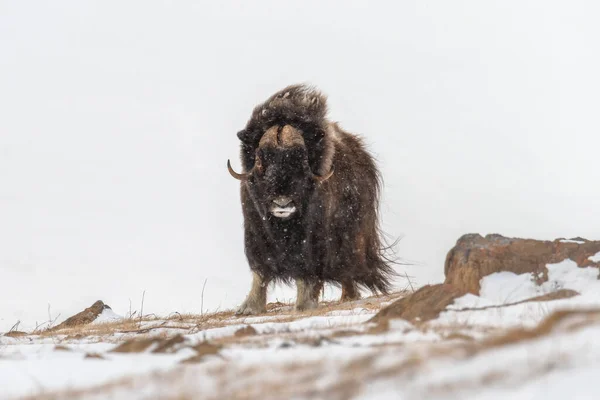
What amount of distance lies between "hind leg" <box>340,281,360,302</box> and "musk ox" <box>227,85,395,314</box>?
0.35 m

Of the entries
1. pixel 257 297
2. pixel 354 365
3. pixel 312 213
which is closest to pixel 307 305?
pixel 257 297

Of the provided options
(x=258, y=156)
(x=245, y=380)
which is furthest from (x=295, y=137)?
(x=245, y=380)

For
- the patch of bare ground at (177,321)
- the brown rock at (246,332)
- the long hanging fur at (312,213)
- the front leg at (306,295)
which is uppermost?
the long hanging fur at (312,213)

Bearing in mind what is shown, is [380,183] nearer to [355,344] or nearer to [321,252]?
[321,252]

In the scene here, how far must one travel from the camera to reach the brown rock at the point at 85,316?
1054cm

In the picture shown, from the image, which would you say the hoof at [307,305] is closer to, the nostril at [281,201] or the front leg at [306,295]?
the front leg at [306,295]

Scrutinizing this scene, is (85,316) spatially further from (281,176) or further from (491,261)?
(491,261)

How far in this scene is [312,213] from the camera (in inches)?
367

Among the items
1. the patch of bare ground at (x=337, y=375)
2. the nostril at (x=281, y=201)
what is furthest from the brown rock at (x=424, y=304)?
the nostril at (x=281, y=201)

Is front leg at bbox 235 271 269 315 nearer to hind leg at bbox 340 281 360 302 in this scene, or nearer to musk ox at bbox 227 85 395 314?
musk ox at bbox 227 85 395 314

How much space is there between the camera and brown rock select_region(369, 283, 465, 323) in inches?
193

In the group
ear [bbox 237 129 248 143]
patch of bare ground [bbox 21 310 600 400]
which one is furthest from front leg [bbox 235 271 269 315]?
patch of bare ground [bbox 21 310 600 400]

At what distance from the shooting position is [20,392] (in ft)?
10.8

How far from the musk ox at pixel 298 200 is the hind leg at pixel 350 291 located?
35cm
